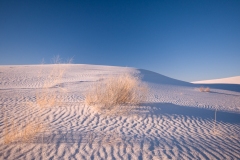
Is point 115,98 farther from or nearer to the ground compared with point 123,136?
farther from the ground

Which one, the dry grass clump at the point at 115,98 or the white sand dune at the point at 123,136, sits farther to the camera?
the dry grass clump at the point at 115,98

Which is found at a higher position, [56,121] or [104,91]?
[104,91]

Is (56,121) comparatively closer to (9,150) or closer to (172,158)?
(9,150)

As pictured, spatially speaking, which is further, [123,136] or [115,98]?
[115,98]

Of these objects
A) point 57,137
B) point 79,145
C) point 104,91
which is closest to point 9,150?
point 57,137

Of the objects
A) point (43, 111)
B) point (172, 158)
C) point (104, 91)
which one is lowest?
point (172, 158)

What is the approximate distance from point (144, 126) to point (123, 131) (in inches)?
33.1

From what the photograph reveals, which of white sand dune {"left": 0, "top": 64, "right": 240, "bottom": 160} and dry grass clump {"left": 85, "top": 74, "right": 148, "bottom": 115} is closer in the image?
white sand dune {"left": 0, "top": 64, "right": 240, "bottom": 160}

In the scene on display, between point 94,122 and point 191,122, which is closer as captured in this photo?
point 94,122

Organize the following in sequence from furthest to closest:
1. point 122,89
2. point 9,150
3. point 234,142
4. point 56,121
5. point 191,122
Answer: point 122,89, point 191,122, point 56,121, point 234,142, point 9,150

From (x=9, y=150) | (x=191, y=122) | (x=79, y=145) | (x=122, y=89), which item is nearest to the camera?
(x=9, y=150)

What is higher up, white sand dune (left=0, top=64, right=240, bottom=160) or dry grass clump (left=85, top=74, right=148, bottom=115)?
dry grass clump (left=85, top=74, right=148, bottom=115)

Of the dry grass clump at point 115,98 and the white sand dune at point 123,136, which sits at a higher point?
the dry grass clump at point 115,98

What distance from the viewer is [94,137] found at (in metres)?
4.57
